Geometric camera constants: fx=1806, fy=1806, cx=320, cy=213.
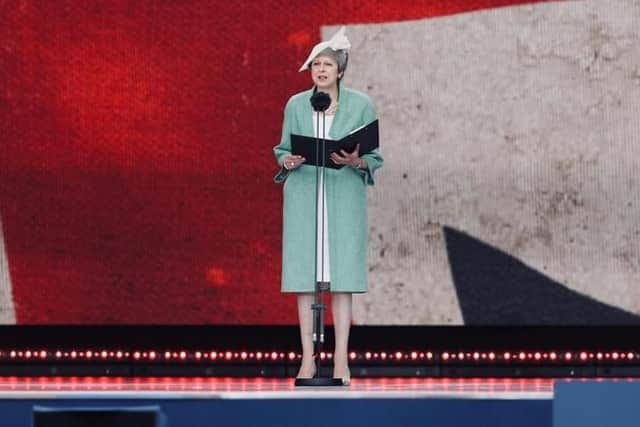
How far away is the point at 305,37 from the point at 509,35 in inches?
36.8

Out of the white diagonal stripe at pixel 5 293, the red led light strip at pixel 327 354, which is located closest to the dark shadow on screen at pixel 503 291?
the red led light strip at pixel 327 354

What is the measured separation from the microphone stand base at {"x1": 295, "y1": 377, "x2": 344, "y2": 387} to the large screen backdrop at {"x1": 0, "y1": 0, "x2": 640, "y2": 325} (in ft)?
6.35

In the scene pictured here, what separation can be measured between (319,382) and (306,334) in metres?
0.29

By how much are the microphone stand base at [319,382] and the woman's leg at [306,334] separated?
0.13 metres

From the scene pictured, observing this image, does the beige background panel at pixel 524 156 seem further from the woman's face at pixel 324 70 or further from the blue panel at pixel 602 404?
the blue panel at pixel 602 404

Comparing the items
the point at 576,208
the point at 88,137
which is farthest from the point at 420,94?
the point at 88,137

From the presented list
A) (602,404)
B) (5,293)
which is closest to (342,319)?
(602,404)

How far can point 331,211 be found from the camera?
6.50 m

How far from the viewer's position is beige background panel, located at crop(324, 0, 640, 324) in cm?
825

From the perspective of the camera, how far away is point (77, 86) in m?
8.34

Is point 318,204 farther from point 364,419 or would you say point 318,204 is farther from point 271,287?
point 271,287

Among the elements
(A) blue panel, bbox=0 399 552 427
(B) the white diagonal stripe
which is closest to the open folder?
(A) blue panel, bbox=0 399 552 427

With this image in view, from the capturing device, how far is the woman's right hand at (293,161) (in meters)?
6.34

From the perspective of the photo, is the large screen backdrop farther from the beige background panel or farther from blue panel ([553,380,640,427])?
blue panel ([553,380,640,427])
